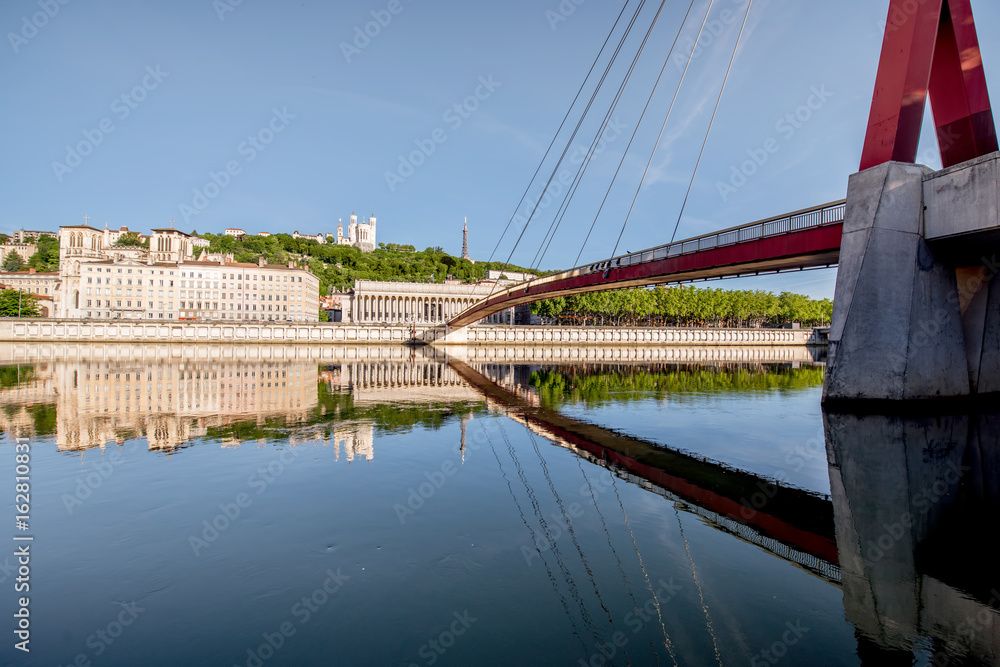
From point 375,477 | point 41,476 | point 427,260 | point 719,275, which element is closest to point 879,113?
point 719,275

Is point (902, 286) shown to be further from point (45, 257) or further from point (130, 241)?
point (45, 257)

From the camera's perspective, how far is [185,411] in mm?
19172

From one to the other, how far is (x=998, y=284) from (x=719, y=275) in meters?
11.5

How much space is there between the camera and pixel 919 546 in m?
7.21

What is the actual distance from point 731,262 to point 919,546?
64.6 feet

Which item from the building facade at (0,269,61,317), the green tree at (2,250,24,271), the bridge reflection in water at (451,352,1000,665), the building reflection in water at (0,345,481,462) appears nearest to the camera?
the bridge reflection in water at (451,352,1000,665)

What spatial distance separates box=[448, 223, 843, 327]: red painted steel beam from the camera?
2166cm

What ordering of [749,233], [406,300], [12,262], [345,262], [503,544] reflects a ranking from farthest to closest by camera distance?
[345,262] → [12,262] → [406,300] → [749,233] → [503,544]

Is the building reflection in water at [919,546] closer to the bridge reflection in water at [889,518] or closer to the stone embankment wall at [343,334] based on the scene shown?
the bridge reflection in water at [889,518]

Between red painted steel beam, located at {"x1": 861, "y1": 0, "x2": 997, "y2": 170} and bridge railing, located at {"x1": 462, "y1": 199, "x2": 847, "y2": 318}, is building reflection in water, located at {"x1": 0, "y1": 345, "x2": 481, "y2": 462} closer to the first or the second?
bridge railing, located at {"x1": 462, "y1": 199, "x2": 847, "y2": 318}

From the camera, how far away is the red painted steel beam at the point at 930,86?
63.7 feet

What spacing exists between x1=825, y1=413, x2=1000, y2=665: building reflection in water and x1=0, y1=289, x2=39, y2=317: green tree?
115 m

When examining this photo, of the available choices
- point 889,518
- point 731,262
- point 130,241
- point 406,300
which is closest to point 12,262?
point 130,241

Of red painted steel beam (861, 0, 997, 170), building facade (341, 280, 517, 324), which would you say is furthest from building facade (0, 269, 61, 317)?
red painted steel beam (861, 0, 997, 170)
